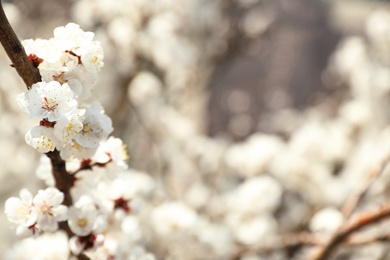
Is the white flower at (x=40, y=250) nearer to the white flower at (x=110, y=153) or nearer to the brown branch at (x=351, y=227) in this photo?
the white flower at (x=110, y=153)

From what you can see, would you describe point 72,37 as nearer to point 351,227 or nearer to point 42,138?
point 42,138

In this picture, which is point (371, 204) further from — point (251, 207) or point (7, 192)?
point (7, 192)

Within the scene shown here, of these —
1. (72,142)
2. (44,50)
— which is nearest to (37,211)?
(72,142)

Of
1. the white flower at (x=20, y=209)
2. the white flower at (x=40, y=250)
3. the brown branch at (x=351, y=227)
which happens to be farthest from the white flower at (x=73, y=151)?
the brown branch at (x=351, y=227)

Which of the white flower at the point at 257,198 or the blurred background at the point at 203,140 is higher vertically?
the blurred background at the point at 203,140

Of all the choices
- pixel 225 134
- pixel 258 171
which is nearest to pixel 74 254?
pixel 258 171

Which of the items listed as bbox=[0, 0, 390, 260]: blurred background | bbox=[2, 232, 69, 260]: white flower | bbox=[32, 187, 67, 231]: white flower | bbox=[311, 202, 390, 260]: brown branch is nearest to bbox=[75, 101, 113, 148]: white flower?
bbox=[32, 187, 67, 231]: white flower

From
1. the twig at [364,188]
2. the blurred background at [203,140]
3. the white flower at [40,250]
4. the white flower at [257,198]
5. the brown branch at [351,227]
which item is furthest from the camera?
the white flower at [257,198]

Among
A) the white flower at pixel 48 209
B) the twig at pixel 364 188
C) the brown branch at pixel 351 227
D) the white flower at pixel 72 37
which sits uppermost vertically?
the twig at pixel 364 188
